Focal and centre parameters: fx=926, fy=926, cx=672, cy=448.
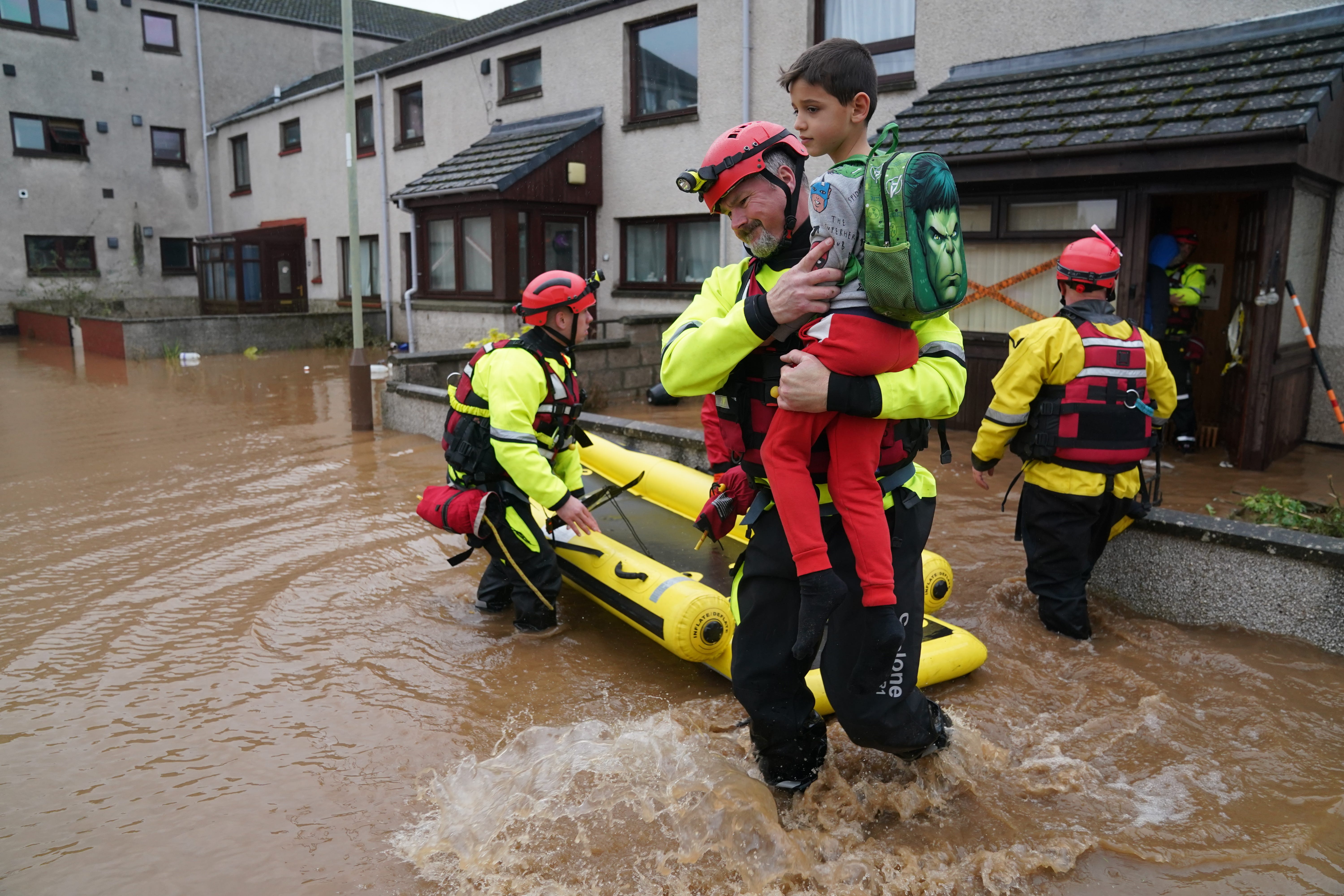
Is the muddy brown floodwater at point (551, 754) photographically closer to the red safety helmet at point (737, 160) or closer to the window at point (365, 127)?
the red safety helmet at point (737, 160)

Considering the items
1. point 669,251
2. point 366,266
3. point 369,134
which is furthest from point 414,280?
point 669,251

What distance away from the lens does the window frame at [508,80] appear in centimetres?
1686

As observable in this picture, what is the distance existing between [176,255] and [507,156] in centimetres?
1927

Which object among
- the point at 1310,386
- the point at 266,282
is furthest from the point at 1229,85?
the point at 266,282

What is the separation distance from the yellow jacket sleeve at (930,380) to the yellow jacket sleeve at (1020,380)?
6.18ft

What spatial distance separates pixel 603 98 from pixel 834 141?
1388 cm

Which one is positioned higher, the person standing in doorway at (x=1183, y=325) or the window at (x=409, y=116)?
the window at (x=409, y=116)

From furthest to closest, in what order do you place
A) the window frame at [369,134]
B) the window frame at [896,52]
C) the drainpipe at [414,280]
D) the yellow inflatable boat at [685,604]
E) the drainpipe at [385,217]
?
the window frame at [369,134], the drainpipe at [385,217], the drainpipe at [414,280], the window frame at [896,52], the yellow inflatable boat at [685,604]

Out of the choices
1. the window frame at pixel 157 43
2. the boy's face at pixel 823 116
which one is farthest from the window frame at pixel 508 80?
the window frame at pixel 157 43

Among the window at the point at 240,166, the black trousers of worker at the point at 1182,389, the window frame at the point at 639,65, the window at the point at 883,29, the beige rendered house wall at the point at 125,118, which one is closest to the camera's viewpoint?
the black trousers of worker at the point at 1182,389

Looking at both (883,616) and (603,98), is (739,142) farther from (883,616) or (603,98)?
(603,98)

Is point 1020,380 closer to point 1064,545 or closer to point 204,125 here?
point 1064,545

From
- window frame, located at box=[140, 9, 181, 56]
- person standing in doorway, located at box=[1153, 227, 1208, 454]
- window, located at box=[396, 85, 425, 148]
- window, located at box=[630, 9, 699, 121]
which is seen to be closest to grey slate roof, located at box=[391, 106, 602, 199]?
window, located at box=[630, 9, 699, 121]

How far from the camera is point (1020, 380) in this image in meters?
4.46
